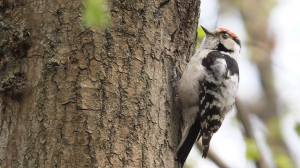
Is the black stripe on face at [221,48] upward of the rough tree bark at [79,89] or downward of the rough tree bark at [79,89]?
upward

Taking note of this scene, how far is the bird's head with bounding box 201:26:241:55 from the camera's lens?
4.65 meters

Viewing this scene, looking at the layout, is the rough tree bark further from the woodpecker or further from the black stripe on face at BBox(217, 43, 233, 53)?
the black stripe on face at BBox(217, 43, 233, 53)

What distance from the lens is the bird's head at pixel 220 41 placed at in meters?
4.65

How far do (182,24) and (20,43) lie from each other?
4.76 ft

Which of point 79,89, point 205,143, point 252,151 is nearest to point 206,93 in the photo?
point 205,143

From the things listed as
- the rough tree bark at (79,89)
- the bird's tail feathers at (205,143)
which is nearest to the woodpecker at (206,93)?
the bird's tail feathers at (205,143)

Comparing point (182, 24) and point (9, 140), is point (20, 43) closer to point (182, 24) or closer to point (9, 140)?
point (9, 140)

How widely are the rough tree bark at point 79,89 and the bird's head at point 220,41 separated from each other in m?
1.92

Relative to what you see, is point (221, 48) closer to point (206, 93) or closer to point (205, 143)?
point (206, 93)

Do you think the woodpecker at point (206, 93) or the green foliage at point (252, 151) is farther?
the green foliage at point (252, 151)

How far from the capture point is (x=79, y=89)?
2.43 meters

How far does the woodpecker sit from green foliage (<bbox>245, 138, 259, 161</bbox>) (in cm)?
105

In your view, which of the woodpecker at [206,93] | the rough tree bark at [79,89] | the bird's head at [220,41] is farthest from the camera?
the bird's head at [220,41]

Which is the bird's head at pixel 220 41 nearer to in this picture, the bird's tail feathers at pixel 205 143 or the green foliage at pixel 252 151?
the green foliage at pixel 252 151
